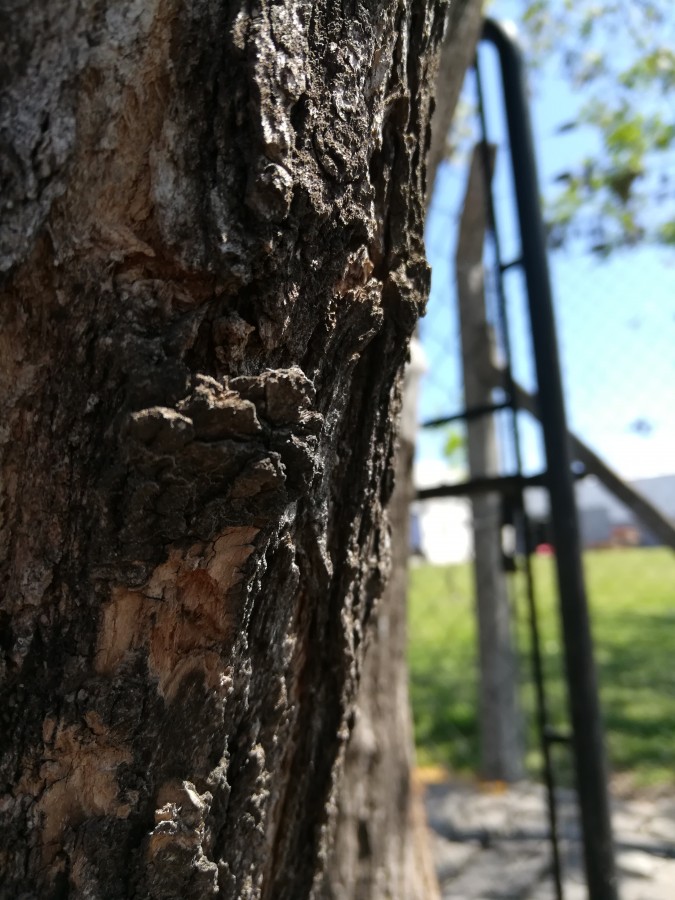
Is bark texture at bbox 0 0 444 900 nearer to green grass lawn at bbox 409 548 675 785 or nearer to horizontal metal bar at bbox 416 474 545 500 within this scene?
horizontal metal bar at bbox 416 474 545 500

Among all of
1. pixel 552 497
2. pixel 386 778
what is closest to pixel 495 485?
pixel 552 497

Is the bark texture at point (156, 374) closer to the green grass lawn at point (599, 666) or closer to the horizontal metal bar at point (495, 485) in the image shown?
the horizontal metal bar at point (495, 485)

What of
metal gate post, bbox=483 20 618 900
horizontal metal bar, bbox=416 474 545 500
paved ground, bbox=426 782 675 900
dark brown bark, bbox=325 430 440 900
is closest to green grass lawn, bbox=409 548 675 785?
paved ground, bbox=426 782 675 900

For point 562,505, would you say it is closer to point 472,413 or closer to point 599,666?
point 472,413

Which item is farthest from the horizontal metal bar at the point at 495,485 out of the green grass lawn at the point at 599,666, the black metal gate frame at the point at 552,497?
the green grass lawn at the point at 599,666

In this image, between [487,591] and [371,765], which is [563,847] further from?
[371,765]

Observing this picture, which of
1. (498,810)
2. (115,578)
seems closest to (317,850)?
(115,578)

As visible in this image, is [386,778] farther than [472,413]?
No
